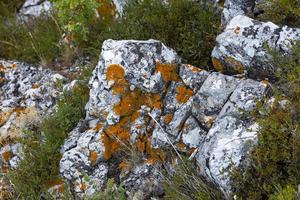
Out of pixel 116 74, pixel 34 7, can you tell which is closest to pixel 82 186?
pixel 116 74

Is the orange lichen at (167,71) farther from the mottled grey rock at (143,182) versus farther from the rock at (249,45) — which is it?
the mottled grey rock at (143,182)

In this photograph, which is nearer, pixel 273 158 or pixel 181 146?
pixel 273 158

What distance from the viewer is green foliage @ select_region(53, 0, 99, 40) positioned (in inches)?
246

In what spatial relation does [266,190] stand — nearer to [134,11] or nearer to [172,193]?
[172,193]

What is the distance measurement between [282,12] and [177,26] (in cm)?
133

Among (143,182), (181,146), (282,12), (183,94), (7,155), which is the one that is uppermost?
(282,12)

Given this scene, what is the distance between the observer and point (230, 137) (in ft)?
14.3

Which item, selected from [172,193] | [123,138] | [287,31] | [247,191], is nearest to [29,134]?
[123,138]

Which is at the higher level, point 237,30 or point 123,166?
point 237,30

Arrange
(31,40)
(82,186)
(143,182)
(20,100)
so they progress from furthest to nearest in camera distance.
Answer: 1. (31,40)
2. (20,100)
3. (82,186)
4. (143,182)

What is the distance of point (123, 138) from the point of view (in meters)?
5.11

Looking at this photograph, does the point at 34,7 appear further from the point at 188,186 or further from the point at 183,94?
the point at 188,186

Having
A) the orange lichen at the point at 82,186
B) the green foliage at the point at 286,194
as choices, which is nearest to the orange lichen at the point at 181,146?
the orange lichen at the point at 82,186

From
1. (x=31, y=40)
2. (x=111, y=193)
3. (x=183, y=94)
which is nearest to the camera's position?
(x=111, y=193)
